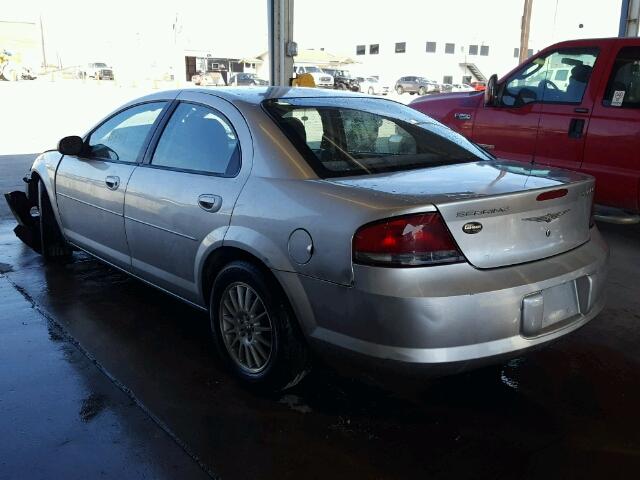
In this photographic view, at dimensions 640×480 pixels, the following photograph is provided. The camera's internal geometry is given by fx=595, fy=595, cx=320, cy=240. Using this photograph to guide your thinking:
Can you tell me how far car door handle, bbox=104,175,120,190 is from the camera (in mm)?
3893

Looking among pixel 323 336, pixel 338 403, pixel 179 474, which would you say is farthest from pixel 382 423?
pixel 179 474

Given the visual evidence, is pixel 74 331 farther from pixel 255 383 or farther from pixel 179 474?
pixel 179 474

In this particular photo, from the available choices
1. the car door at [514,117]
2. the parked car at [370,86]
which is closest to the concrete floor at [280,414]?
the car door at [514,117]

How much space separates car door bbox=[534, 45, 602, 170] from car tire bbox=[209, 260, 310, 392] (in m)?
4.20

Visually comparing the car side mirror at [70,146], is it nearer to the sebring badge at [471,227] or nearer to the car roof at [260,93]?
the car roof at [260,93]

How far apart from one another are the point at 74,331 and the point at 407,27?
6506 centimetres

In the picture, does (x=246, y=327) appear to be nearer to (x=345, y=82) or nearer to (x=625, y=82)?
(x=625, y=82)

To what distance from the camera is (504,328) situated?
2.47 m

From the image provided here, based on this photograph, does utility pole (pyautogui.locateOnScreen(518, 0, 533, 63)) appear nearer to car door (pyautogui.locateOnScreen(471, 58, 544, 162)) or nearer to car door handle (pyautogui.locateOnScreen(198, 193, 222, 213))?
car door (pyautogui.locateOnScreen(471, 58, 544, 162))

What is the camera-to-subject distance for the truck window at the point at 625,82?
18.3 feet

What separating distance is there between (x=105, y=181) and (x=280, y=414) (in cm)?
209

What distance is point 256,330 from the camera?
301 cm

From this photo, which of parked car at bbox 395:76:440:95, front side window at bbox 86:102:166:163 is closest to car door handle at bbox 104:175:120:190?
front side window at bbox 86:102:166:163

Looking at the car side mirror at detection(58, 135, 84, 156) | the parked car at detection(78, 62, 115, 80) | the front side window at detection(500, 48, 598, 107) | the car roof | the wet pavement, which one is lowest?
the wet pavement
